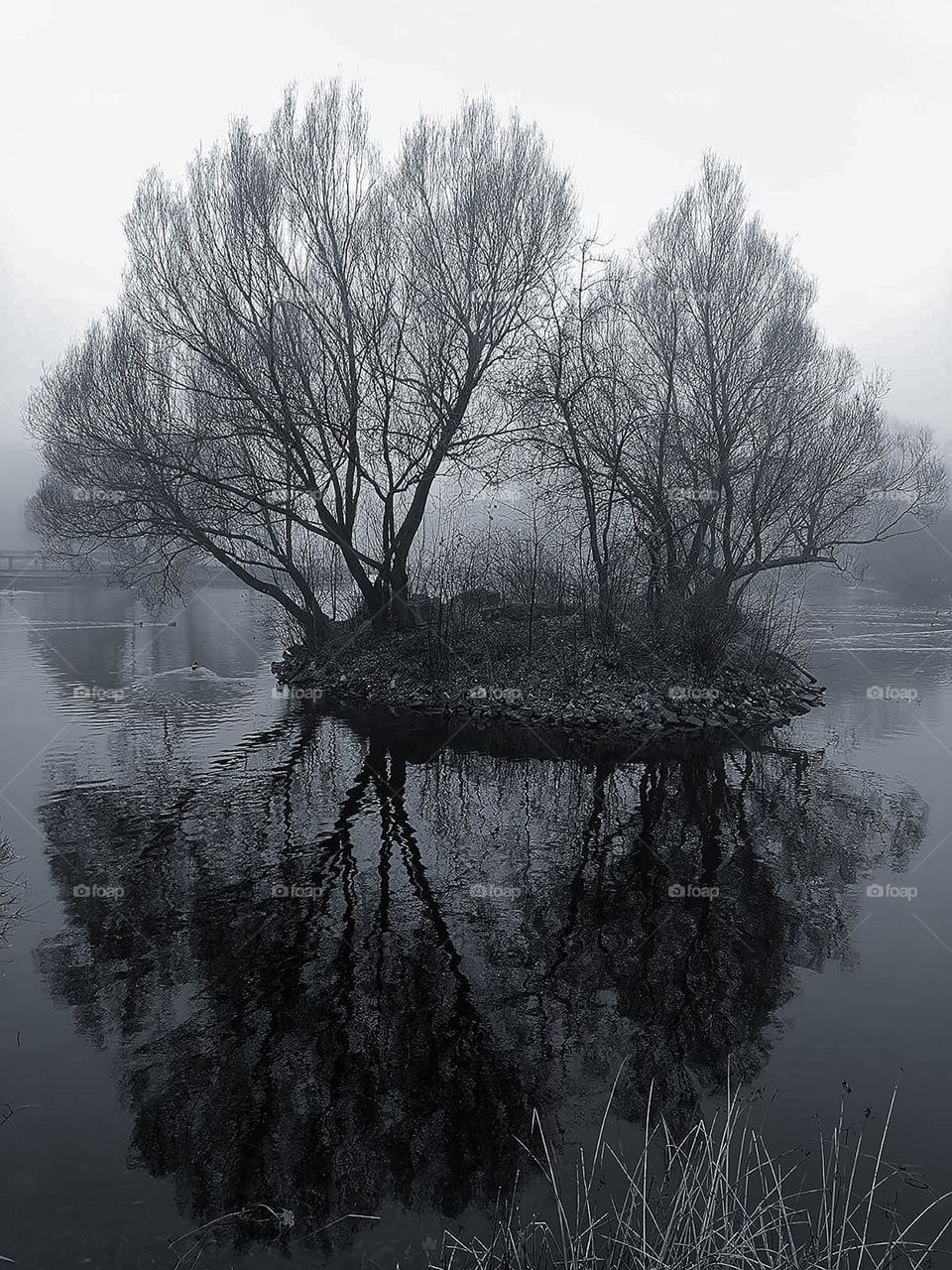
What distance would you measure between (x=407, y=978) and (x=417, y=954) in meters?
0.45

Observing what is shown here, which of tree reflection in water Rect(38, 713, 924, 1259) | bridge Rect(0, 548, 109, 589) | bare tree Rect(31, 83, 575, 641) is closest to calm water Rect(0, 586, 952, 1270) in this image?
tree reflection in water Rect(38, 713, 924, 1259)

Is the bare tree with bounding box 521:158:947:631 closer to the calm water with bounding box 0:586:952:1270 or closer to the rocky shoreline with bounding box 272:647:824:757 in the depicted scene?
the rocky shoreline with bounding box 272:647:824:757

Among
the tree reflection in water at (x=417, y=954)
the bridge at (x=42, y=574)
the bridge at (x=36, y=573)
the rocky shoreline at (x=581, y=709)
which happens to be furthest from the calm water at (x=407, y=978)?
the bridge at (x=36, y=573)

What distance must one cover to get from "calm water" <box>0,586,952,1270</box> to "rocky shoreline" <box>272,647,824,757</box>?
86.1 inches

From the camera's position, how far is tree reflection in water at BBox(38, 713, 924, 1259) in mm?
5168

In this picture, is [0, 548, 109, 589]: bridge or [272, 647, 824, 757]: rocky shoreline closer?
[272, 647, 824, 757]: rocky shoreline

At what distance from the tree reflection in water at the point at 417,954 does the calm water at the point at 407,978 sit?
31 mm

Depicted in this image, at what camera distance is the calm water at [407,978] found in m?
4.84

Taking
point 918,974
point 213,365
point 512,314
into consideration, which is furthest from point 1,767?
point 512,314

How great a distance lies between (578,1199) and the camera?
14.6 feet

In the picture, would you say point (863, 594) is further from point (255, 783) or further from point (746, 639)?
point (255, 783)

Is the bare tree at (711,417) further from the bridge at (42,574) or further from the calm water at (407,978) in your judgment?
the bridge at (42,574)

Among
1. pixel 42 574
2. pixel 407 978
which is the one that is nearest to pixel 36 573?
pixel 42 574

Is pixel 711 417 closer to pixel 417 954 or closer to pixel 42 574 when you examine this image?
pixel 417 954
